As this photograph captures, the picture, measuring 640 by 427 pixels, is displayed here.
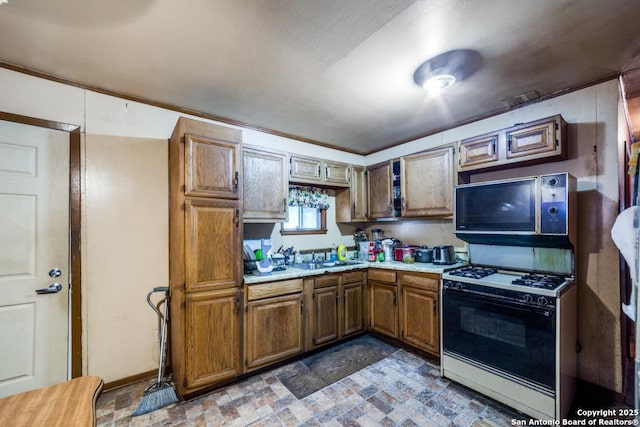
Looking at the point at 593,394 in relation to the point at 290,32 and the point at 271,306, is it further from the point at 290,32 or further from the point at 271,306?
the point at 290,32

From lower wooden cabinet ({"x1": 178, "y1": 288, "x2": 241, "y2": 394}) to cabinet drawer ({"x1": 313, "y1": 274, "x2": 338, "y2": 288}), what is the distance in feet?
2.73

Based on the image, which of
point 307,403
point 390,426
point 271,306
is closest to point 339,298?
point 271,306

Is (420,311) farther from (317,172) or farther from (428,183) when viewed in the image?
(317,172)

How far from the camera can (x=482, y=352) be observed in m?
2.10

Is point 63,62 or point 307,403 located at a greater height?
point 63,62

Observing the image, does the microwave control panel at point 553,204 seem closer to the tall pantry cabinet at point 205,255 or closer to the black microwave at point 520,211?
the black microwave at point 520,211

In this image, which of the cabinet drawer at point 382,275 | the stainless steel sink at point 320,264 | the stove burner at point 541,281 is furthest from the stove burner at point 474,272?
the stainless steel sink at point 320,264

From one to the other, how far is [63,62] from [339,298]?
120 inches

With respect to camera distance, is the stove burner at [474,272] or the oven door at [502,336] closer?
the oven door at [502,336]

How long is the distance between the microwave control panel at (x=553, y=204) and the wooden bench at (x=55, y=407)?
2.84m

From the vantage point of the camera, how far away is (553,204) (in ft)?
6.65

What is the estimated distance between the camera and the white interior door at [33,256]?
6.25 feet

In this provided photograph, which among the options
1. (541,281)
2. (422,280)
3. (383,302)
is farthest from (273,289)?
(541,281)

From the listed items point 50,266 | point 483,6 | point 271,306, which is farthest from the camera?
point 271,306
